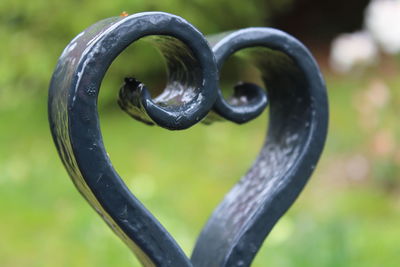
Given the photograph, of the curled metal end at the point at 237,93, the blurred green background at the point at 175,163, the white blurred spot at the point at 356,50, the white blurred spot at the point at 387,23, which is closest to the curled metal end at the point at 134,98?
the curled metal end at the point at 237,93

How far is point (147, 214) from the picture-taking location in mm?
889

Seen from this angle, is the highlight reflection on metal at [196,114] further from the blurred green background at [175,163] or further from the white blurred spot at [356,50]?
the white blurred spot at [356,50]

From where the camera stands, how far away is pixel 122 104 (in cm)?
94

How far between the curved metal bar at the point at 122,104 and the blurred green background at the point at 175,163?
130cm

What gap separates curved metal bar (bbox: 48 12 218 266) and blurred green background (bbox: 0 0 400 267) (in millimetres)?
1301

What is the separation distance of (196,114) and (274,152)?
0.27 metres

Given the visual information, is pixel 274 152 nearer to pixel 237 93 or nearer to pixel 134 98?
pixel 237 93

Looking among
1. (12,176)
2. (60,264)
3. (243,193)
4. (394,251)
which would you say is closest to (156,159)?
(12,176)

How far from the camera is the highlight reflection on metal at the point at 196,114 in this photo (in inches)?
32.7

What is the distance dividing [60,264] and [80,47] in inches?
74.8

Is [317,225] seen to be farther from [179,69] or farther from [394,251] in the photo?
[179,69]

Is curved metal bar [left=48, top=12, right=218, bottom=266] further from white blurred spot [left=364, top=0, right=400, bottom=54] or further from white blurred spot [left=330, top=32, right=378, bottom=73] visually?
white blurred spot [left=330, top=32, right=378, bottom=73]

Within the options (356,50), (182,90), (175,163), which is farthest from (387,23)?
(182,90)

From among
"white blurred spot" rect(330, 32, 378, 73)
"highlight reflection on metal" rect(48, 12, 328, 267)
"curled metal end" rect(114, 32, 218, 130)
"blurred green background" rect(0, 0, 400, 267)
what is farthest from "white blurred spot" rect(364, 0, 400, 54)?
"curled metal end" rect(114, 32, 218, 130)
